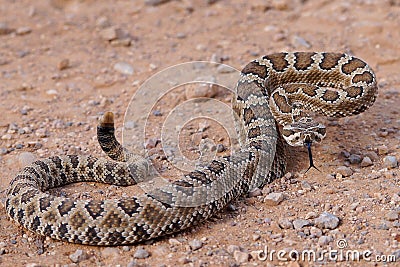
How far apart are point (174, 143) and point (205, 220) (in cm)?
184

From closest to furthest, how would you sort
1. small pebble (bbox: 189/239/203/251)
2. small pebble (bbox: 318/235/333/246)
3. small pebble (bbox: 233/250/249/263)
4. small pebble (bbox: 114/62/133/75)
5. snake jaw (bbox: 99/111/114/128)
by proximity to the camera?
small pebble (bbox: 233/250/249/263)
small pebble (bbox: 318/235/333/246)
small pebble (bbox: 189/239/203/251)
snake jaw (bbox: 99/111/114/128)
small pebble (bbox: 114/62/133/75)

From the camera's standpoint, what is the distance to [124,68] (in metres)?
10.0

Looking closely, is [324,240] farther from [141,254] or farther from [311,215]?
[141,254]

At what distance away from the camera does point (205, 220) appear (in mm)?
6273

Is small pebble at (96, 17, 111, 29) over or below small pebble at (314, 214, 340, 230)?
over

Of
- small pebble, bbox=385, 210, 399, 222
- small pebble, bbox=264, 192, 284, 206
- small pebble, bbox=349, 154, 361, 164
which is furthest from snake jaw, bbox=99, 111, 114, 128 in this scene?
small pebble, bbox=385, 210, 399, 222

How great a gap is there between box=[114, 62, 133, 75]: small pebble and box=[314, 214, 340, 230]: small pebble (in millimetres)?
5034

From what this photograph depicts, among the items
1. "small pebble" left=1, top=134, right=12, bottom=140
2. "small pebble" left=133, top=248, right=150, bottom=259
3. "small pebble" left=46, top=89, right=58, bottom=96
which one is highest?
"small pebble" left=46, top=89, right=58, bottom=96

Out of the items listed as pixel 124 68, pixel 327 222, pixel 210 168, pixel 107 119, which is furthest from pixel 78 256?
pixel 124 68

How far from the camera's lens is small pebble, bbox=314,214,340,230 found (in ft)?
19.2

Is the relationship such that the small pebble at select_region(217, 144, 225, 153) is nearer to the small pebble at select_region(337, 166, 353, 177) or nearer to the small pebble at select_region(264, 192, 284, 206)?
the small pebble at select_region(264, 192, 284, 206)

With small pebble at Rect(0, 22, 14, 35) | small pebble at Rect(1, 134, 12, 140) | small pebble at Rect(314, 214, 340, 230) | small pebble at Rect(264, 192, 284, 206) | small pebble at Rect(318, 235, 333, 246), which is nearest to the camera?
small pebble at Rect(318, 235, 333, 246)

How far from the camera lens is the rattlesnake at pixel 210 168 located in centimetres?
594

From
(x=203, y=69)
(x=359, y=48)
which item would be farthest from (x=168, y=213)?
(x=359, y=48)
